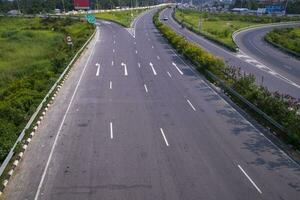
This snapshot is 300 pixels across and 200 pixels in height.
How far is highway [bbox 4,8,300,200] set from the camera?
17969 millimetres

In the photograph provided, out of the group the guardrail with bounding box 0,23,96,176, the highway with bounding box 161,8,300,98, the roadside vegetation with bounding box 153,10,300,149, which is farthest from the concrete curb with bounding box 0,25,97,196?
the highway with bounding box 161,8,300,98

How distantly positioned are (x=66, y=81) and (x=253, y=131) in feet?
71.3

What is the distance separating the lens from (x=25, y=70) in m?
49.7

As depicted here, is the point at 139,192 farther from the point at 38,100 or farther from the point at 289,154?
the point at 38,100

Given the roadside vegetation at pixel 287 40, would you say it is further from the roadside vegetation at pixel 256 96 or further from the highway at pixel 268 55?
the roadside vegetation at pixel 256 96

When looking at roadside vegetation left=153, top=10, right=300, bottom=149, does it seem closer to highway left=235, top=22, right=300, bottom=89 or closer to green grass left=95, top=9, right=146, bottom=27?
highway left=235, top=22, right=300, bottom=89

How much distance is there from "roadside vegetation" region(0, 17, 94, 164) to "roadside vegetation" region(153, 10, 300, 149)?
16.9 m

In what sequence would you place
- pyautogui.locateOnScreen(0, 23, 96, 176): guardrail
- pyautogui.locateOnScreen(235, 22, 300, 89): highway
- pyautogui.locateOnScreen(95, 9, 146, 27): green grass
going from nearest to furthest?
1. pyautogui.locateOnScreen(0, 23, 96, 176): guardrail
2. pyautogui.locateOnScreen(235, 22, 300, 89): highway
3. pyautogui.locateOnScreen(95, 9, 146, 27): green grass

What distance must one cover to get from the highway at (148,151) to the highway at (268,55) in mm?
16316

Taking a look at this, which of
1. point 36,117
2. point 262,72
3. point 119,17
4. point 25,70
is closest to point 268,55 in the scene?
point 262,72

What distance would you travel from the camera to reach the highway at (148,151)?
18.0 m

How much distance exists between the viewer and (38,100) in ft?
99.6

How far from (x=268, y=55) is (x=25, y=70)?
38.4 m

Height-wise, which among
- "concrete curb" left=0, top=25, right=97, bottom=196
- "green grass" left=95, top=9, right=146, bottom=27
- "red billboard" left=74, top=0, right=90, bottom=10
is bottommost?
"green grass" left=95, top=9, right=146, bottom=27
